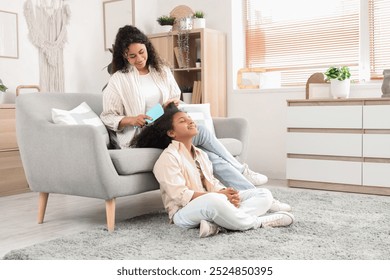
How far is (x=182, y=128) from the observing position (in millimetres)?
2621

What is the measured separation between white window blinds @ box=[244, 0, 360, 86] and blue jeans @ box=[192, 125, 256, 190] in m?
1.98

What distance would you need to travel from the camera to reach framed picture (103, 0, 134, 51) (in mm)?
5238

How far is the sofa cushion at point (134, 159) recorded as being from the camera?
8.45 ft

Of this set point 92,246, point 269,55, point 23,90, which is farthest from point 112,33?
point 92,246

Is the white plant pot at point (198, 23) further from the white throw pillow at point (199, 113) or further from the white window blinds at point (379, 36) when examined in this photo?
the white window blinds at point (379, 36)

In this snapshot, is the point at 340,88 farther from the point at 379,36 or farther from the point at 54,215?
the point at 54,215

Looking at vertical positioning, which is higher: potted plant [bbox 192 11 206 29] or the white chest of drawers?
potted plant [bbox 192 11 206 29]

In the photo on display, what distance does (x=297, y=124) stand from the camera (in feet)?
13.0

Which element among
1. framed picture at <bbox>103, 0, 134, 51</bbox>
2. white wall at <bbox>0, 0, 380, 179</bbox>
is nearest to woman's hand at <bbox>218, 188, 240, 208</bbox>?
white wall at <bbox>0, 0, 380, 179</bbox>

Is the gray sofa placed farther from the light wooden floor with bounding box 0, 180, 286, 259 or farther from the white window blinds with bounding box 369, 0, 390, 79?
the white window blinds with bounding box 369, 0, 390, 79

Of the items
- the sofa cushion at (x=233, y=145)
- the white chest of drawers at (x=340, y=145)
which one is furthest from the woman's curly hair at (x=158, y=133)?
the white chest of drawers at (x=340, y=145)

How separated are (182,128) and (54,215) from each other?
1111mm

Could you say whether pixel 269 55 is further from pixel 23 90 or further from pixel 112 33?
pixel 23 90

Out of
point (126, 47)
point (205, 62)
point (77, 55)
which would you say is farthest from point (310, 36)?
point (77, 55)
